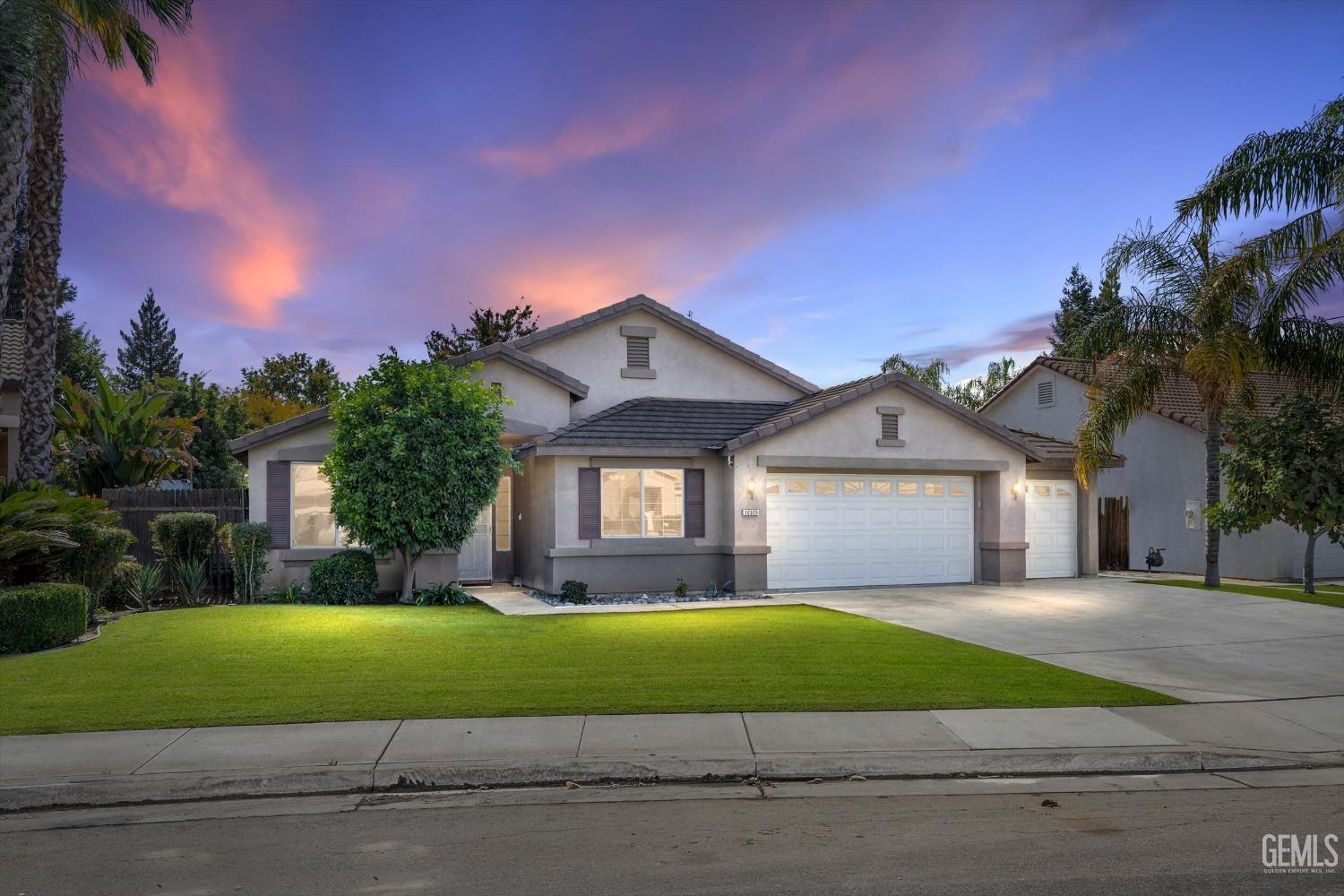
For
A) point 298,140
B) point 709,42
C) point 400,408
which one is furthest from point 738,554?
point 298,140

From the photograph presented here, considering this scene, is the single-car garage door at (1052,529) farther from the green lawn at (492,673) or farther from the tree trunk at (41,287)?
the tree trunk at (41,287)

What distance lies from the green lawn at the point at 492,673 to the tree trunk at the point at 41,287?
16.5 feet

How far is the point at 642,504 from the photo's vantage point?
60.5 feet

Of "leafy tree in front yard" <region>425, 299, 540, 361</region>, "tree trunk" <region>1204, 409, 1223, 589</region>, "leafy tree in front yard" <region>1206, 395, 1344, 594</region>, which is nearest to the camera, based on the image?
"leafy tree in front yard" <region>1206, 395, 1344, 594</region>

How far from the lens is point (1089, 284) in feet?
201

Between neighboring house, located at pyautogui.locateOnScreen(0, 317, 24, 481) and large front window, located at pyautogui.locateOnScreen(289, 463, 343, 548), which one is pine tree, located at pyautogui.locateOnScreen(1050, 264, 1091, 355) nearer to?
large front window, located at pyautogui.locateOnScreen(289, 463, 343, 548)

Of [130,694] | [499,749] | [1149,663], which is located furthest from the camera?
[1149,663]

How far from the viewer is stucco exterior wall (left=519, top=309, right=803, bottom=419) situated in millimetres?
21172

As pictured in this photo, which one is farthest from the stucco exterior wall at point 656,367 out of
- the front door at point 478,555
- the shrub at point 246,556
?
the shrub at point 246,556

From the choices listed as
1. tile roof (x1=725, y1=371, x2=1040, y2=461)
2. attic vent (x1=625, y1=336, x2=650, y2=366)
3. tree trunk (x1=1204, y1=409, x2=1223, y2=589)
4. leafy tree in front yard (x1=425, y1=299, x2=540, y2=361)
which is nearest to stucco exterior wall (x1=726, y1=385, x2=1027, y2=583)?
tile roof (x1=725, y1=371, x2=1040, y2=461)

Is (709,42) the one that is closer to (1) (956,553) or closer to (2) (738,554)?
(2) (738,554)

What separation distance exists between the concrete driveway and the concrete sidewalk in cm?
183

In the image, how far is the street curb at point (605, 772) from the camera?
6215mm

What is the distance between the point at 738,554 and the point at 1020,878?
13256mm
